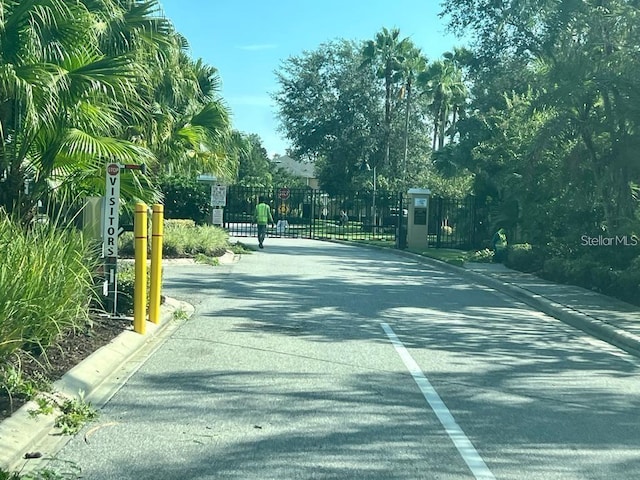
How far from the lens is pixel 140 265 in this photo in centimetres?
1003

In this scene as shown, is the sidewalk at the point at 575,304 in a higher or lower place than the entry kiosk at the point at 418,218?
lower

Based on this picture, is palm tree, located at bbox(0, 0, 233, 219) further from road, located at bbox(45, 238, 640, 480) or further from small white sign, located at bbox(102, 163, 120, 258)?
road, located at bbox(45, 238, 640, 480)

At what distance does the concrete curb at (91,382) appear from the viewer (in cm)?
552

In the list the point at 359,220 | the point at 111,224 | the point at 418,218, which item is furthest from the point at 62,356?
Result: the point at 359,220

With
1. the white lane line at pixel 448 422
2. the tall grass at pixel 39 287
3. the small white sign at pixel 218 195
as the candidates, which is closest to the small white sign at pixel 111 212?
the tall grass at pixel 39 287

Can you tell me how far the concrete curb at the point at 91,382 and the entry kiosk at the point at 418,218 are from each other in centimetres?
2045

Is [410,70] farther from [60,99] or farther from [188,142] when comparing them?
[60,99]

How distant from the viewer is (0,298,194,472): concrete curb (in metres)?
5.52

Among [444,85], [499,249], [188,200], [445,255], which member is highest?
[444,85]

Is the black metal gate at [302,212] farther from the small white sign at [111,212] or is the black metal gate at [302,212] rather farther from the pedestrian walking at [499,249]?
the small white sign at [111,212]

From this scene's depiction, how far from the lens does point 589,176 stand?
1911 cm

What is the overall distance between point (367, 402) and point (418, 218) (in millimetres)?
24734

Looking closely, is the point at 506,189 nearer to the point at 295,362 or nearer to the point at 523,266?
the point at 523,266

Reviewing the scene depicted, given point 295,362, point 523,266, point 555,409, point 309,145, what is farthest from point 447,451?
point 309,145
